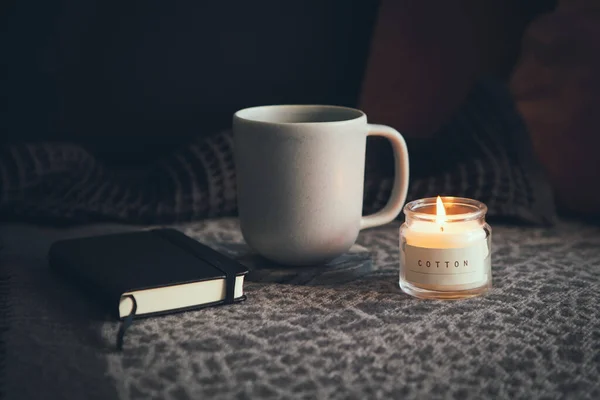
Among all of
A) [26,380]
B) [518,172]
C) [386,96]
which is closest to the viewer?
[26,380]

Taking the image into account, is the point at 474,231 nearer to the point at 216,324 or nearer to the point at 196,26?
the point at 216,324

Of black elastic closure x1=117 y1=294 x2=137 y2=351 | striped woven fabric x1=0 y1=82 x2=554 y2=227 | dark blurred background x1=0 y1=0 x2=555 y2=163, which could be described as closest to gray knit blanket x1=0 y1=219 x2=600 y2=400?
black elastic closure x1=117 y1=294 x2=137 y2=351

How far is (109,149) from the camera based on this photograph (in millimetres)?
1371

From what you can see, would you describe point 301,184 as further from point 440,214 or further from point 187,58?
point 187,58

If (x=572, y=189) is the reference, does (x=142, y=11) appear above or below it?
above

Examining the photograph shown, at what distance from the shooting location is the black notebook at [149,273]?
82 centimetres

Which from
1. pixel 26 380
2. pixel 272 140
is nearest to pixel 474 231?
pixel 272 140

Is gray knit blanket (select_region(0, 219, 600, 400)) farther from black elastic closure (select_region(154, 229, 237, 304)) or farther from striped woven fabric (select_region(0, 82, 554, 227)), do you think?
striped woven fabric (select_region(0, 82, 554, 227))

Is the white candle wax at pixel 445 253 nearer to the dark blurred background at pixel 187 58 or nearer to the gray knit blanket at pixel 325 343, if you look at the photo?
the gray knit blanket at pixel 325 343

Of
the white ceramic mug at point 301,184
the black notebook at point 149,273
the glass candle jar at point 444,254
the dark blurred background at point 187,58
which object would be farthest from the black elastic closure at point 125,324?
the dark blurred background at point 187,58

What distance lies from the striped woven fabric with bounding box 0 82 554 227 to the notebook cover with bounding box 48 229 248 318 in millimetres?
164

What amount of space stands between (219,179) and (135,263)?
31 centimetres

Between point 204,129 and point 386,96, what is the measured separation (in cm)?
30

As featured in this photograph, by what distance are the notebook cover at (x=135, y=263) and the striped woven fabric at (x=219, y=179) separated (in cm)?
16
